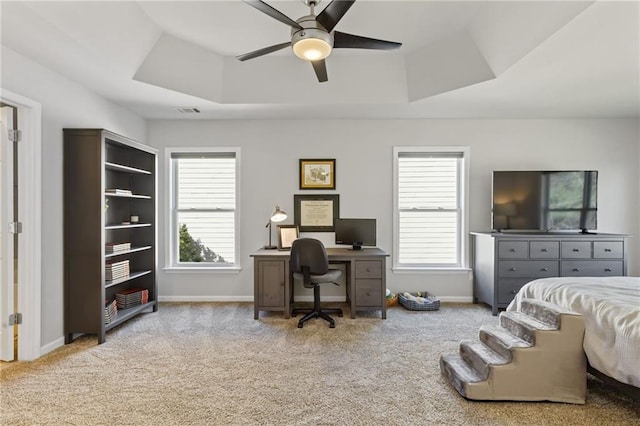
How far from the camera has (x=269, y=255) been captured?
369 centimetres

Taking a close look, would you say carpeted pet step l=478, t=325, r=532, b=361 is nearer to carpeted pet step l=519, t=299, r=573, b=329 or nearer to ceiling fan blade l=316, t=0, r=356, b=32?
carpeted pet step l=519, t=299, r=573, b=329

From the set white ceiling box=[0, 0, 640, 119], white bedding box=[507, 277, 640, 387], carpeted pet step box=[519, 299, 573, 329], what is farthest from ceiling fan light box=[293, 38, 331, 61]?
white bedding box=[507, 277, 640, 387]

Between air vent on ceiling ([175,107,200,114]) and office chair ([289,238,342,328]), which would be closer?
office chair ([289,238,342,328])

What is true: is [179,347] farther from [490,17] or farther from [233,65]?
[490,17]

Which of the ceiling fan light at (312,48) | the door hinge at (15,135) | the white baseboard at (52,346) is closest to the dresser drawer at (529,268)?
the ceiling fan light at (312,48)

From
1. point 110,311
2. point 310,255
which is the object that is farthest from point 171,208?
point 310,255

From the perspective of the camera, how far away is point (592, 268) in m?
3.71

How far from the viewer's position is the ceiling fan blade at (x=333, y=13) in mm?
1851

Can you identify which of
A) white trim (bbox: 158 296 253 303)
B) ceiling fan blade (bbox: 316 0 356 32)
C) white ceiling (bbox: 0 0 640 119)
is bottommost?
white trim (bbox: 158 296 253 303)

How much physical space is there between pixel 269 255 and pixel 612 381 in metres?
2.95

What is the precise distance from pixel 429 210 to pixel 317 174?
1.59 meters

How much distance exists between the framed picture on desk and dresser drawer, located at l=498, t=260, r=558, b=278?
2.46 metres

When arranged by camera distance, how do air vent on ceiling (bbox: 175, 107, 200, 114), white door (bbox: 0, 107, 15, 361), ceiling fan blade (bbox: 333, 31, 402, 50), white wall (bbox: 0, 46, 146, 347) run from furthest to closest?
1. air vent on ceiling (bbox: 175, 107, 200, 114)
2. white wall (bbox: 0, 46, 146, 347)
3. white door (bbox: 0, 107, 15, 361)
4. ceiling fan blade (bbox: 333, 31, 402, 50)

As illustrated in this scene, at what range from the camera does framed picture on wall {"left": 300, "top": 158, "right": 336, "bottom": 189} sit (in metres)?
4.34
